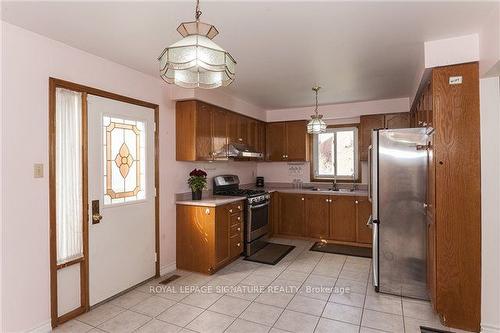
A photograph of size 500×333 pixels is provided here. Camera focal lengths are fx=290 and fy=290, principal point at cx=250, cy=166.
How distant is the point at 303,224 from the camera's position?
5.34m

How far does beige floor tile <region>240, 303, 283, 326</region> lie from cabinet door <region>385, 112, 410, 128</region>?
3.62 m

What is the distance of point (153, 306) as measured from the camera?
293 centimetres

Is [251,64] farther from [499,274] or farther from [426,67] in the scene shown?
[499,274]

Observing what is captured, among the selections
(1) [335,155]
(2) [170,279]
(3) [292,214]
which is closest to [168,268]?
(2) [170,279]

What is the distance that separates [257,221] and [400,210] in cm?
225

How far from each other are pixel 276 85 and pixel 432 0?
230cm

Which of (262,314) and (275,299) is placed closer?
(262,314)

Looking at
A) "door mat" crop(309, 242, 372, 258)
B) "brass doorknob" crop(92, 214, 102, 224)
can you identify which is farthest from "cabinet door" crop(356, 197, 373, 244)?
"brass doorknob" crop(92, 214, 102, 224)

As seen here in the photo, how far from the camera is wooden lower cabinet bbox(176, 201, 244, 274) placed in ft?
12.2

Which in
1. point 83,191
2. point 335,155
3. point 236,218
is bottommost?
point 236,218

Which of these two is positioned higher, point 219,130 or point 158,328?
point 219,130

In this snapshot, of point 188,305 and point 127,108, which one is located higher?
point 127,108

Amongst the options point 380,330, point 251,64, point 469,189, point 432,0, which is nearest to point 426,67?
point 432,0

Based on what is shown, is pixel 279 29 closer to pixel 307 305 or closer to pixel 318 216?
pixel 307 305
